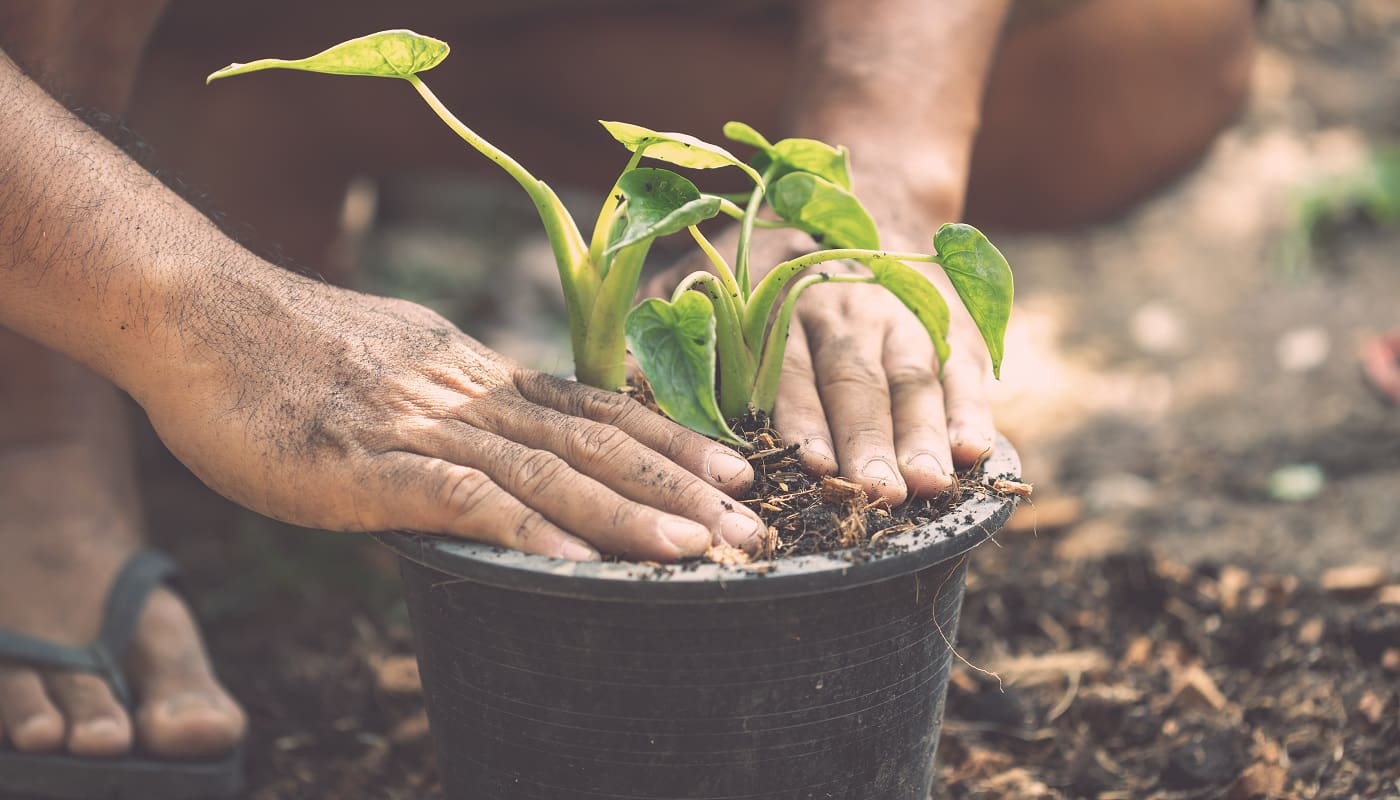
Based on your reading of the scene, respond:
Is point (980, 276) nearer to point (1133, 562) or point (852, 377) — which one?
point (852, 377)

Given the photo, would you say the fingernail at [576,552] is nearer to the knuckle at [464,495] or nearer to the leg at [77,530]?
the knuckle at [464,495]

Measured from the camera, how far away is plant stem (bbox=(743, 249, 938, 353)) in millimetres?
1189

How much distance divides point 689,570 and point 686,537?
3cm

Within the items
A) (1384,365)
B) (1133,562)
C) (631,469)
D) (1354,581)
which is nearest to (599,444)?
(631,469)

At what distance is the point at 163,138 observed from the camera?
234 centimetres

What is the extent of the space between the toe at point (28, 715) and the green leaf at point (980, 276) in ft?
3.91

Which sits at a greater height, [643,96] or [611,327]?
[643,96]

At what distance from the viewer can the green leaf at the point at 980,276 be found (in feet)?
3.78

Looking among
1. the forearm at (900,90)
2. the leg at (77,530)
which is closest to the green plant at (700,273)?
the forearm at (900,90)

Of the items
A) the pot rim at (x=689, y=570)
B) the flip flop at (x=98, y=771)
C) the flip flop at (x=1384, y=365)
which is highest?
the flip flop at (x=1384, y=365)

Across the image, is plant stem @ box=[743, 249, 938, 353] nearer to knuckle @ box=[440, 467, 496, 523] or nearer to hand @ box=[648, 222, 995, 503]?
hand @ box=[648, 222, 995, 503]

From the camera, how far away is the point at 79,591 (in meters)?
1.73

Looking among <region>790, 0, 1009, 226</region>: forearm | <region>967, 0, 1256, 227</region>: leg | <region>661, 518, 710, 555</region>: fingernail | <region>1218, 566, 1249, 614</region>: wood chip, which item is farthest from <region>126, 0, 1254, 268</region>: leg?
<region>661, 518, 710, 555</region>: fingernail

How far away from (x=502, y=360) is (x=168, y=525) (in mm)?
1316
